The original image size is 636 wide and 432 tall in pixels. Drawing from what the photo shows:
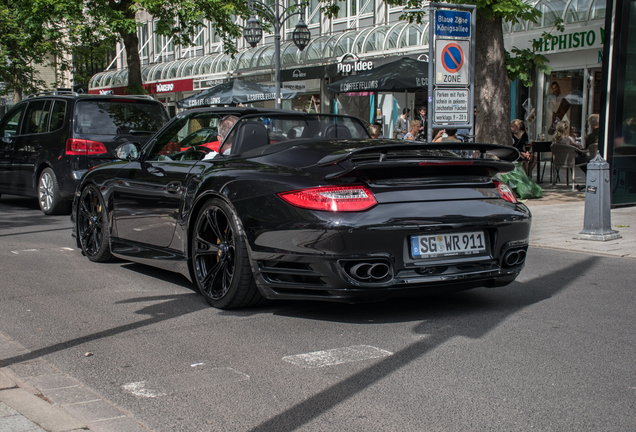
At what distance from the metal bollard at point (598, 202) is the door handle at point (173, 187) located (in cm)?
530

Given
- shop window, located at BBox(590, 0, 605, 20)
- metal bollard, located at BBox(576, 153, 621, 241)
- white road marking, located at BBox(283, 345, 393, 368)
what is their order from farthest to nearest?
shop window, located at BBox(590, 0, 605, 20), metal bollard, located at BBox(576, 153, 621, 241), white road marking, located at BBox(283, 345, 393, 368)

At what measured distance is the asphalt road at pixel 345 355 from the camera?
10.2ft

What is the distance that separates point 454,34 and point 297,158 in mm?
7095

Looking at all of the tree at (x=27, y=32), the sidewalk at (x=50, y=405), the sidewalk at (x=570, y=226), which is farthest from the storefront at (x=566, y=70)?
the sidewalk at (x=50, y=405)

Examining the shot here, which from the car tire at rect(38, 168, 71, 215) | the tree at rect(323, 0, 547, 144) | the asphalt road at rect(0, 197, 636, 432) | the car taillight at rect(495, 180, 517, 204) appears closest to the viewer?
the asphalt road at rect(0, 197, 636, 432)

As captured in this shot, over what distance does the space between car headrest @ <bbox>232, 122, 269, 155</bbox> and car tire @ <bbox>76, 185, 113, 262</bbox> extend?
1.93 metres

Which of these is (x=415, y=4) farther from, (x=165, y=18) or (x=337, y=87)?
(x=165, y=18)

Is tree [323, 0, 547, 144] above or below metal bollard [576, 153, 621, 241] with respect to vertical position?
above

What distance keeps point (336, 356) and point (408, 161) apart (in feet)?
4.04

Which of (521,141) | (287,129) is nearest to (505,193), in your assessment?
(287,129)

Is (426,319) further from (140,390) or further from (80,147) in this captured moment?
(80,147)

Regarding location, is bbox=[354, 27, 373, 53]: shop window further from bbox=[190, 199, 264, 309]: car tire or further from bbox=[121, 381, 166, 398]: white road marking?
bbox=[121, 381, 166, 398]: white road marking

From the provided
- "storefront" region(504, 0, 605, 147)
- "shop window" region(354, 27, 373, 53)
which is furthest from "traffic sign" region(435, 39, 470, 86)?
"shop window" region(354, 27, 373, 53)

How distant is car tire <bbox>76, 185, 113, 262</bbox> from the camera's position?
675cm
